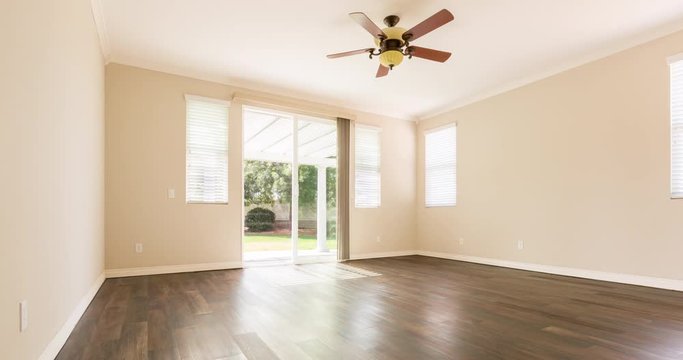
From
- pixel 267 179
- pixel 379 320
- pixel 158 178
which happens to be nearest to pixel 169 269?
pixel 158 178

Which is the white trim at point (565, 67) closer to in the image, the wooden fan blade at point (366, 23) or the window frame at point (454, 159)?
the window frame at point (454, 159)

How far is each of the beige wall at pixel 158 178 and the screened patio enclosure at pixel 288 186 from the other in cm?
38

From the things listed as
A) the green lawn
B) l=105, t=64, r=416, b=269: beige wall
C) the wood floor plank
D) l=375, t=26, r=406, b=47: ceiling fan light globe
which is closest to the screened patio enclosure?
the green lawn

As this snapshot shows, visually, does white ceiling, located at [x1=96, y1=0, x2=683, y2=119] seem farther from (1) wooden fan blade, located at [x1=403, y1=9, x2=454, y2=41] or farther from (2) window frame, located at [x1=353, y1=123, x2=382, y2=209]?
(2) window frame, located at [x1=353, y1=123, x2=382, y2=209]

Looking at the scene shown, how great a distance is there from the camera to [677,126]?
3.81 metres

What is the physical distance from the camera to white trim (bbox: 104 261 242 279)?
14.6 feet

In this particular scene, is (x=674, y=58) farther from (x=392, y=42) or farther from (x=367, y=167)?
(x=367, y=167)

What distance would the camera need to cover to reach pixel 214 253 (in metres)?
5.12

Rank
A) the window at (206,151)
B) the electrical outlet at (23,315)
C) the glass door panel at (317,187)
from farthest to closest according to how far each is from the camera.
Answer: the glass door panel at (317,187) → the window at (206,151) → the electrical outlet at (23,315)

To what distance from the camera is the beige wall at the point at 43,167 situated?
57.7 inches

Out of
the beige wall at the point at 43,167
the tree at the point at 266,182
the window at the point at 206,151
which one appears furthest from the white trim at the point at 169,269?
the beige wall at the point at 43,167

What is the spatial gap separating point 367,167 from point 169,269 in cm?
376

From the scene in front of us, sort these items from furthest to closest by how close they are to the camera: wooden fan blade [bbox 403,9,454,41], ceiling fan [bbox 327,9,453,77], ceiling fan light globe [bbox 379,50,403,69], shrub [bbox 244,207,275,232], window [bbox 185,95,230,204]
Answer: shrub [bbox 244,207,275,232] < window [bbox 185,95,230,204] < ceiling fan light globe [bbox 379,50,403,69] < ceiling fan [bbox 327,9,453,77] < wooden fan blade [bbox 403,9,454,41]

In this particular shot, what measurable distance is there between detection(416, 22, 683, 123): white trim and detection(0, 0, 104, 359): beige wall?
5469 millimetres
